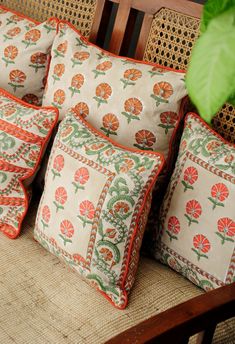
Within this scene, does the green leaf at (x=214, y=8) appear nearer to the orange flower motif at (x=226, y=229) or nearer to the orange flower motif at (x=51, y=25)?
the orange flower motif at (x=226, y=229)

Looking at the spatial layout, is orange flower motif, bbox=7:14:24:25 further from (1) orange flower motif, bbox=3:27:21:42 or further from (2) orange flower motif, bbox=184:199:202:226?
(2) orange flower motif, bbox=184:199:202:226

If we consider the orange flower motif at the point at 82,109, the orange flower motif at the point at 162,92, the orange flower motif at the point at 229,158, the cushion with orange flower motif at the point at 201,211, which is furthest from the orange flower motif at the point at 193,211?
the orange flower motif at the point at 82,109

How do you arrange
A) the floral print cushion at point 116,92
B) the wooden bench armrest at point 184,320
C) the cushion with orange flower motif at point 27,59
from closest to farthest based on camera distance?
the wooden bench armrest at point 184,320 < the floral print cushion at point 116,92 < the cushion with orange flower motif at point 27,59

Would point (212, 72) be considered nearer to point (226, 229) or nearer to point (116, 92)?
point (226, 229)

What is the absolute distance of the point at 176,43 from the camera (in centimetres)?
139

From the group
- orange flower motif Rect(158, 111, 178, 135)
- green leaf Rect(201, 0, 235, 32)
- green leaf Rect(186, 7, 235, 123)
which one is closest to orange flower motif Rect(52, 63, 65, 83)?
orange flower motif Rect(158, 111, 178, 135)

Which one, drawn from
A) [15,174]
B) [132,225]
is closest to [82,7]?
[15,174]

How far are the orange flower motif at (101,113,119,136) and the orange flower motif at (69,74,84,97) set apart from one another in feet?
0.42

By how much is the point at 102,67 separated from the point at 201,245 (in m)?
0.54

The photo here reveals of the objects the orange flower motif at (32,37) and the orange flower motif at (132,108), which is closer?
the orange flower motif at (132,108)

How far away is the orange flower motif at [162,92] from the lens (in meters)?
1.28

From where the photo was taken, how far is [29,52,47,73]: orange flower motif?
154cm

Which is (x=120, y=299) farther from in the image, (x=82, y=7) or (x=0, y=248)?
(x=82, y=7)

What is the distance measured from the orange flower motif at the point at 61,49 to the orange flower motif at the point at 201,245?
2.12 ft
